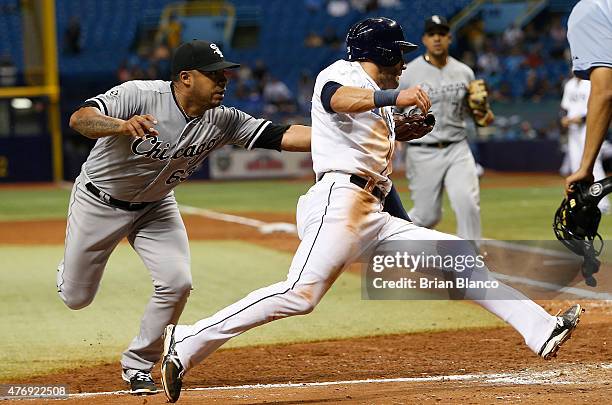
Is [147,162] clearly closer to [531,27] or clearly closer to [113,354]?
[113,354]

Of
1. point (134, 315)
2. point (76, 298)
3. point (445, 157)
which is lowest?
point (134, 315)

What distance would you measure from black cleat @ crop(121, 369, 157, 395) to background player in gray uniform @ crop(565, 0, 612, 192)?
267 cm

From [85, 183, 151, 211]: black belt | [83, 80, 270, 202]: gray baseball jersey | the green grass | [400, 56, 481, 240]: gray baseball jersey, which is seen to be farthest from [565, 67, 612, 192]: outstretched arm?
[400, 56, 481, 240]: gray baseball jersey

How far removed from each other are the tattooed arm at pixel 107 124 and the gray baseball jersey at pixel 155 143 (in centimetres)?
14

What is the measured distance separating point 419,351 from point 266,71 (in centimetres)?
2487

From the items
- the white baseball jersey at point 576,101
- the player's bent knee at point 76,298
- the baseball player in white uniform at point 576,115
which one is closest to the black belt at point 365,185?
the player's bent knee at point 76,298

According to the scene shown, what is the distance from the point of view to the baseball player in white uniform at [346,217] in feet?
16.6

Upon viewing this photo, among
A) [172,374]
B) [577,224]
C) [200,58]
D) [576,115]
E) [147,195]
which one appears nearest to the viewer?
[172,374]

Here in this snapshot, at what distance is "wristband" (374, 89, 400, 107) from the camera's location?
16.2 feet

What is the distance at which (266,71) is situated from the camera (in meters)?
31.1

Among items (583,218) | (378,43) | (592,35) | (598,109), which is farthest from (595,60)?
(378,43)

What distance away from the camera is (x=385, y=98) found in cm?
495

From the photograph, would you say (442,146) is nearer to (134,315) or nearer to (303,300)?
(134,315)

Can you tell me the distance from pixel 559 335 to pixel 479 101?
458 centimetres
